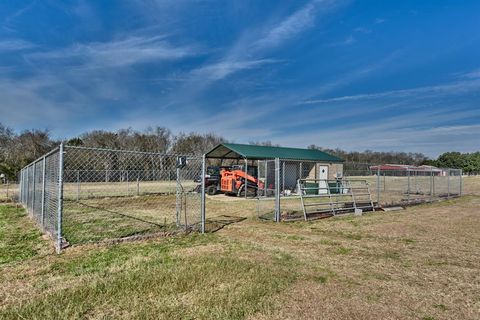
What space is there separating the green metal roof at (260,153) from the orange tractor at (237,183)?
6.13ft

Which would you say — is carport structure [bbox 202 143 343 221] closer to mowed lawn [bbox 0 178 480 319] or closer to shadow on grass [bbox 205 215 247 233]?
shadow on grass [bbox 205 215 247 233]

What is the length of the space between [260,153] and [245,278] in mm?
18377

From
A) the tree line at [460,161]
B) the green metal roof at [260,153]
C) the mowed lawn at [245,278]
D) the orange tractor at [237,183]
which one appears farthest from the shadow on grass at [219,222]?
the tree line at [460,161]

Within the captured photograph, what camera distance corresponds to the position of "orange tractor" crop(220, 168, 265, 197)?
18641mm

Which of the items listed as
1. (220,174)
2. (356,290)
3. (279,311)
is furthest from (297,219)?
(220,174)

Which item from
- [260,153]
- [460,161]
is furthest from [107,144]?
[460,161]

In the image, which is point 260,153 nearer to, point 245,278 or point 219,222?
point 219,222

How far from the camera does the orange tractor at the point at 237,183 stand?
1864 centimetres

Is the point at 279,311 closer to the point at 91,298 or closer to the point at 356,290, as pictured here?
the point at 356,290

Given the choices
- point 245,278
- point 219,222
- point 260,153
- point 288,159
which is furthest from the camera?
point 260,153

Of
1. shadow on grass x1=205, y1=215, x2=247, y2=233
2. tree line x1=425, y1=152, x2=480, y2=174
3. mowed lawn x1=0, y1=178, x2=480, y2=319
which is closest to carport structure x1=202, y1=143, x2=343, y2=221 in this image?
shadow on grass x1=205, y1=215, x2=247, y2=233

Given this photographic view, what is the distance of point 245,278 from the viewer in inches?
167

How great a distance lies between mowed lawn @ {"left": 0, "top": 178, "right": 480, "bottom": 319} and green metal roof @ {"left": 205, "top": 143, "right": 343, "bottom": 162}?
47.1 ft

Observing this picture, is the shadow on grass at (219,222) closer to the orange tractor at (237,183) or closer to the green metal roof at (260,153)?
the orange tractor at (237,183)
